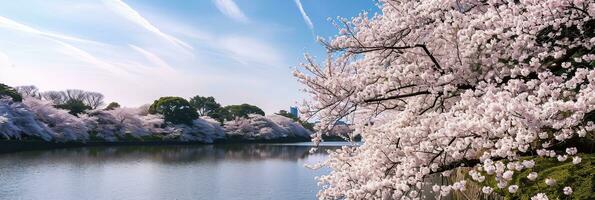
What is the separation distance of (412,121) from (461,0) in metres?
1.72

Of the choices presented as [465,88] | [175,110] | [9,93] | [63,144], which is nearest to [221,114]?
[175,110]

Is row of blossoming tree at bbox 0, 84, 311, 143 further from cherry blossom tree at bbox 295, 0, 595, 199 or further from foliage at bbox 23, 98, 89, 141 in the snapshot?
cherry blossom tree at bbox 295, 0, 595, 199

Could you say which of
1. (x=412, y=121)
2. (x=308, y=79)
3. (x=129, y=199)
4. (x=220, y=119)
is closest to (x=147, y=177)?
(x=129, y=199)

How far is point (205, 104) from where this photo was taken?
258 feet

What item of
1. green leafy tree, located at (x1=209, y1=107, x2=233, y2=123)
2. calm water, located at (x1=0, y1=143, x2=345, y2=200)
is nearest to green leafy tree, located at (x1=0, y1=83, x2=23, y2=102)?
calm water, located at (x1=0, y1=143, x2=345, y2=200)

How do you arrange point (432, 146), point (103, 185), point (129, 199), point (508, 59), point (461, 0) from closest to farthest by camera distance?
point (432, 146) → point (508, 59) → point (461, 0) → point (129, 199) → point (103, 185)

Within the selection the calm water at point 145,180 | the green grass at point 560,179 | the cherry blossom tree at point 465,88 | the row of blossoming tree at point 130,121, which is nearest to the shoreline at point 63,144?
the row of blossoming tree at point 130,121

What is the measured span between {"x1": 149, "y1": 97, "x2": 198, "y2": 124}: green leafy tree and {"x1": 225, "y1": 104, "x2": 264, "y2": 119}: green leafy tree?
44.5ft

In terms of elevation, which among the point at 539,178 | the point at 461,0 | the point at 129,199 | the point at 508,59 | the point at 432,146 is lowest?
the point at 129,199

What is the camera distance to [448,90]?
6.04m

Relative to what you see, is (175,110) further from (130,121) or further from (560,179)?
(560,179)

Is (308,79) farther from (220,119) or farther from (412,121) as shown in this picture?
(220,119)

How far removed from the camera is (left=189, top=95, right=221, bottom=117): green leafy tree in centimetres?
7794

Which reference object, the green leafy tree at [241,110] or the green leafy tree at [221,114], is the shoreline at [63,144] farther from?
the green leafy tree at [241,110]
